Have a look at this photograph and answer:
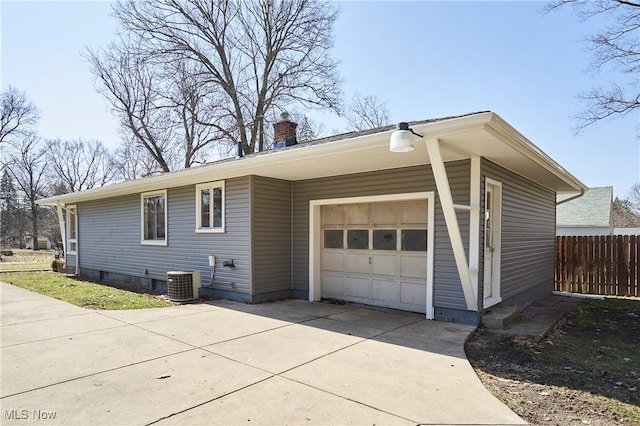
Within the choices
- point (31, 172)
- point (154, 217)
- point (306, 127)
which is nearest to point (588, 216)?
point (306, 127)

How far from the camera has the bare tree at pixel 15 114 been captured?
27578 millimetres

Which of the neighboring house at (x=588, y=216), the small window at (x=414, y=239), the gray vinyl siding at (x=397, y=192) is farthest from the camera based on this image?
the neighboring house at (x=588, y=216)

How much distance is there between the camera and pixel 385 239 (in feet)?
23.0

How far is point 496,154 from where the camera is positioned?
547 centimetres

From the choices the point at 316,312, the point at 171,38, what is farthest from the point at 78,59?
the point at 316,312

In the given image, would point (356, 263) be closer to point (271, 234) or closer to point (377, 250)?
point (377, 250)

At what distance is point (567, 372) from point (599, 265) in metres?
7.88

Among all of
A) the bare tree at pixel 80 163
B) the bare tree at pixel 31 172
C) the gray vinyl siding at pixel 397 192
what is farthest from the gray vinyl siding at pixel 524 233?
the bare tree at pixel 31 172

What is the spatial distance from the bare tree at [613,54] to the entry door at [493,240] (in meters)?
7.78

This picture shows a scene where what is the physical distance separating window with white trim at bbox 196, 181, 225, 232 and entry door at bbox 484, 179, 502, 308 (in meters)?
5.10

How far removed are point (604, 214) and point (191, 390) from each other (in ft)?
68.9

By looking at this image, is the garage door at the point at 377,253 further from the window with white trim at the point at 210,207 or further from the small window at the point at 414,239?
the window with white trim at the point at 210,207

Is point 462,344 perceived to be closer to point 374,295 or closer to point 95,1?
point 374,295

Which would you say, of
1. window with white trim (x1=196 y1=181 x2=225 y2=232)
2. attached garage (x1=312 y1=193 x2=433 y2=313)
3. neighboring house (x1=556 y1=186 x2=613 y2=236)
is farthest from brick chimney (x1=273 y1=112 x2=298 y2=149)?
neighboring house (x1=556 y1=186 x2=613 y2=236)
